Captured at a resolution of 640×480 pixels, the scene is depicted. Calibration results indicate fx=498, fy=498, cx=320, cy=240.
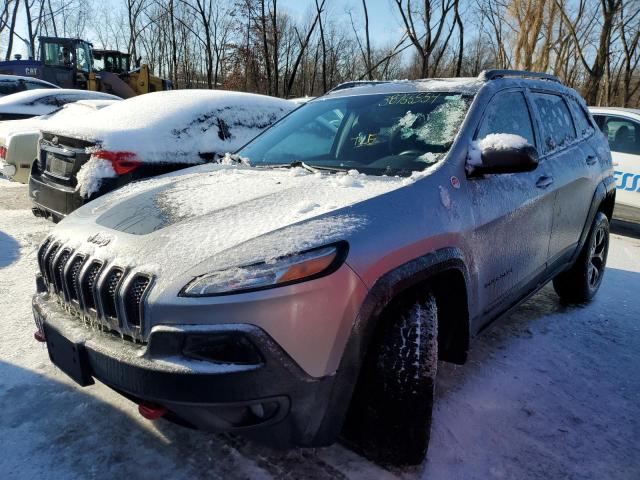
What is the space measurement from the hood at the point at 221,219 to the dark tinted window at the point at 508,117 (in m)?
0.79

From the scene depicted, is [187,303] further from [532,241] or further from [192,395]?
[532,241]

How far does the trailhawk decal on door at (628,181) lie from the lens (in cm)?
664

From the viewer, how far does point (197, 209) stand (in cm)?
214

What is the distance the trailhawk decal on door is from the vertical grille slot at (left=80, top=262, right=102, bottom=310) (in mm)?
6907

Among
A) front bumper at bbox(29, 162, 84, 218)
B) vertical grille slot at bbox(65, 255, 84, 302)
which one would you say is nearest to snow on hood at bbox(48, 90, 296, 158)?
front bumper at bbox(29, 162, 84, 218)

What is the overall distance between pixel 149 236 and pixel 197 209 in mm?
290

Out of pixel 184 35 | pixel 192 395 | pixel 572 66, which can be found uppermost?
pixel 184 35

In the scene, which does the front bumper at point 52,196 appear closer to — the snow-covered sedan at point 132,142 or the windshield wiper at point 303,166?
the snow-covered sedan at point 132,142

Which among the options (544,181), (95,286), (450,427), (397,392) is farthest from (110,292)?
(544,181)

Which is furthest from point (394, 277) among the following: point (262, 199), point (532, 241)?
point (532, 241)

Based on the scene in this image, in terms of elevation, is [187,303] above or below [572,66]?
below

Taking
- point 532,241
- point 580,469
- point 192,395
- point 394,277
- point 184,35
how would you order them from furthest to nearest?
point 184,35, point 532,241, point 580,469, point 394,277, point 192,395

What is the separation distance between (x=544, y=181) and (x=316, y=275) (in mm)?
1971

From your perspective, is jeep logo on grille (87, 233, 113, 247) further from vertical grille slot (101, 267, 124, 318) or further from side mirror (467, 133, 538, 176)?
side mirror (467, 133, 538, 176)
